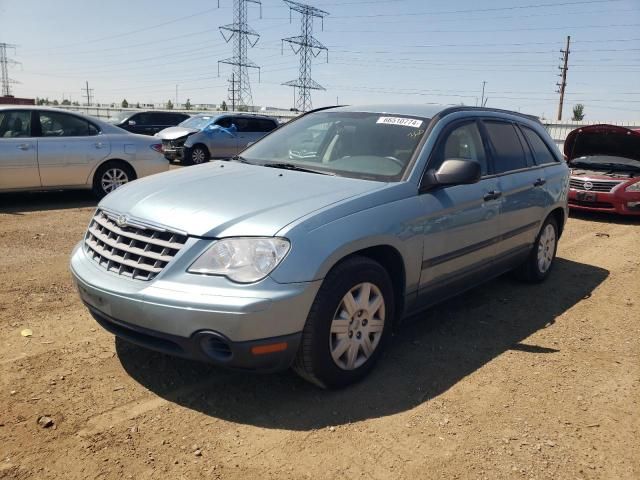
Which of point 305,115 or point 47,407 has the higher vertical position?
point 305,115

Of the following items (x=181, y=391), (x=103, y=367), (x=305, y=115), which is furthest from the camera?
(x=305, y=115)

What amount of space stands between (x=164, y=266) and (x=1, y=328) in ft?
6.00


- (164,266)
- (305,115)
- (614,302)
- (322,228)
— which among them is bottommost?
(614,302)

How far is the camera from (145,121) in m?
21.2

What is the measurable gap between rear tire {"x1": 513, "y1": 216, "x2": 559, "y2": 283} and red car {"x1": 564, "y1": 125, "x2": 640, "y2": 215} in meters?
4.56

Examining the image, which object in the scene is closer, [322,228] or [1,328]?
[322,228]

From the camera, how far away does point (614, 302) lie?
5.35 meters

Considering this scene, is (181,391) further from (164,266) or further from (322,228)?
(322,228)

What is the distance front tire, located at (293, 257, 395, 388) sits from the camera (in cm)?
301

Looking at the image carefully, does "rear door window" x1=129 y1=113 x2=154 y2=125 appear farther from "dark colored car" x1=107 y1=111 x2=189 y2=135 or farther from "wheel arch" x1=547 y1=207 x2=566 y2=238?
"wheel arch" x1=547 y1=207 x2=566 y2=238

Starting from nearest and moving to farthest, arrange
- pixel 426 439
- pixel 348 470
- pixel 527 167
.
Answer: pixel 348 470, pixel 426 439, pixel 527 167

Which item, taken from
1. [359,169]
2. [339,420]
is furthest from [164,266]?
[359,169]

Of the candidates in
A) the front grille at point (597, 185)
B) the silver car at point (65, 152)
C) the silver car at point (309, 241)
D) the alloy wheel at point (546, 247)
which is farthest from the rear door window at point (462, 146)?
the silver car at point (65, 152)

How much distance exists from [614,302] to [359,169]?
312cm
